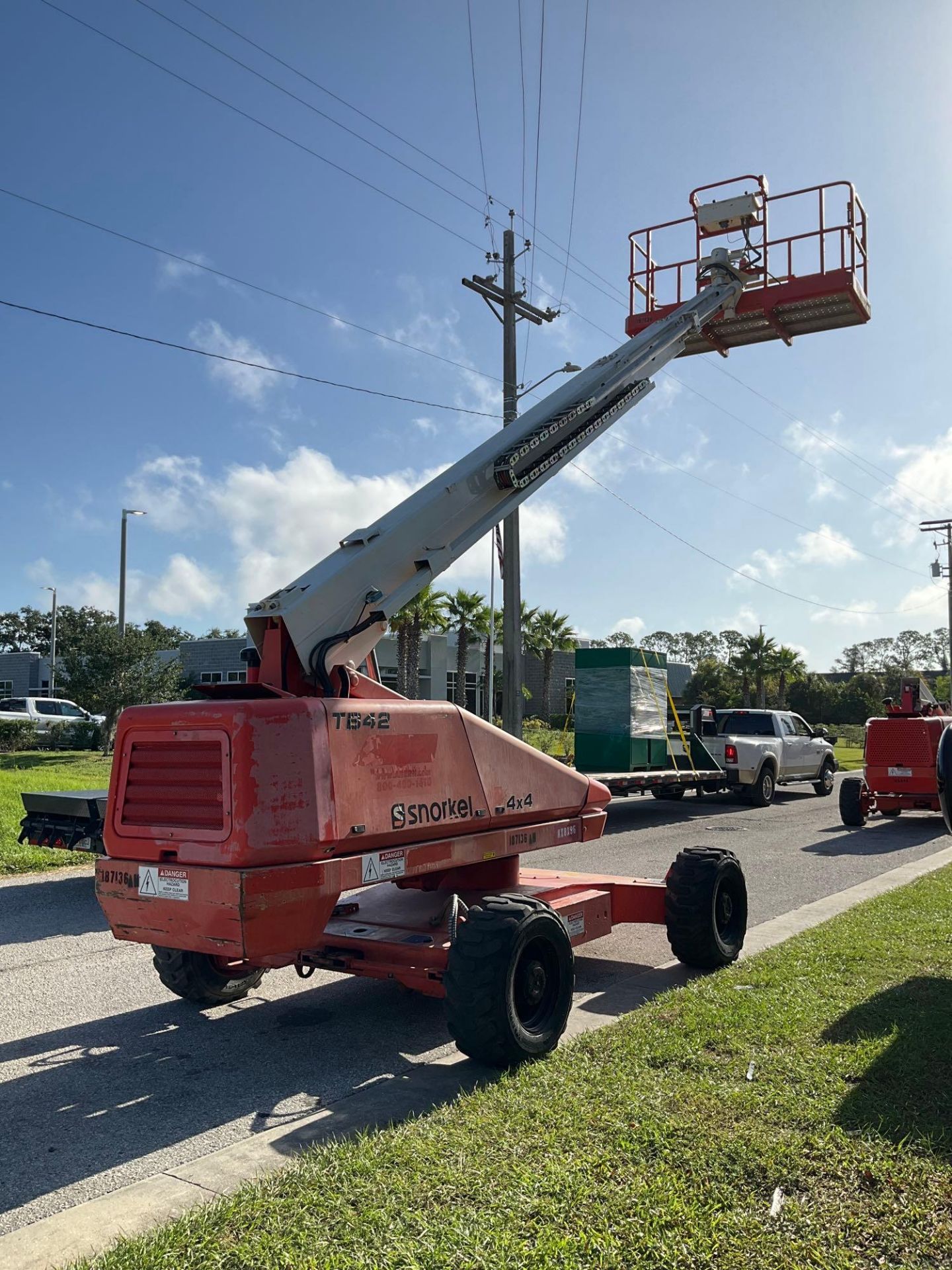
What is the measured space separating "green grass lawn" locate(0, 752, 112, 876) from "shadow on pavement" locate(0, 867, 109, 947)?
18.4 inches

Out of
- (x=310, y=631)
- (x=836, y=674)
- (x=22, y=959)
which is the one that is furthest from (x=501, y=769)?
(x=836, y=674)

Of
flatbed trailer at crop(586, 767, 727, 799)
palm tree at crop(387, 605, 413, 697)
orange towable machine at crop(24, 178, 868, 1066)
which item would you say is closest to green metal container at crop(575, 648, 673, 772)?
flatbed trailer at crop(586, 767, 727, 799)

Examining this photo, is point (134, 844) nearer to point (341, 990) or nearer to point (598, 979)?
point (341, 990)

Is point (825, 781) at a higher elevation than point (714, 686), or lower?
lower

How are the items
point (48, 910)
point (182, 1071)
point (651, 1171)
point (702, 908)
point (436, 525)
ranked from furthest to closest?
point (48, 910)
point (702, 908)
point (436, 525)
point (182, 1071)
point (651, 1171)

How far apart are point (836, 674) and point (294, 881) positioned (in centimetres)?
10604

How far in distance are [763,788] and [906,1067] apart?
16.1m

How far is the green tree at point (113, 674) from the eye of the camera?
28609 mm

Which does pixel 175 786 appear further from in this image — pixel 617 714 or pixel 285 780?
pixel 617 714

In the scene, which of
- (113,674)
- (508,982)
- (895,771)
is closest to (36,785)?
(113,674)

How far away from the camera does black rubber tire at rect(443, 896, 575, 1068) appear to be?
16.5 ft

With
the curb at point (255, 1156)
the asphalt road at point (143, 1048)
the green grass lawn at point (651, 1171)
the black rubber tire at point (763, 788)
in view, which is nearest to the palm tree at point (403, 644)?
the black rubber tire at point (763, 788)

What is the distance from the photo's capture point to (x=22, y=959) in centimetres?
770

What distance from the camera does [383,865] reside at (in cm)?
523
